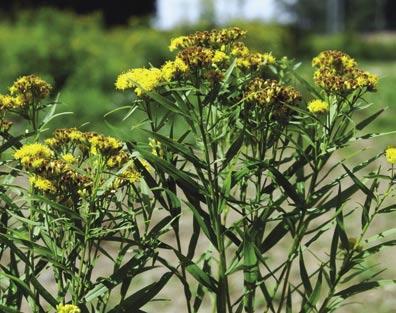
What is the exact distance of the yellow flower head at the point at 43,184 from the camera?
1.37 m

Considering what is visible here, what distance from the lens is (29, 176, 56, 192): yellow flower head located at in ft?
4.50

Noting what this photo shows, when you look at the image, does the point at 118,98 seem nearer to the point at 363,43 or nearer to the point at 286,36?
the point at 286,36

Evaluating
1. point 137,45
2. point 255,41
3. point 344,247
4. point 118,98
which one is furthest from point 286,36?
point 344,247

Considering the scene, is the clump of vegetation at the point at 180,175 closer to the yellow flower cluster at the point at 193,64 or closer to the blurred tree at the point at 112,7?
the yellow flower cluster at the point at 193,64

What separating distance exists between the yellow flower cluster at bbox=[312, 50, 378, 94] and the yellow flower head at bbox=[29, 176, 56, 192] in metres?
0.64

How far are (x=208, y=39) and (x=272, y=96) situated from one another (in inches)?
8.8

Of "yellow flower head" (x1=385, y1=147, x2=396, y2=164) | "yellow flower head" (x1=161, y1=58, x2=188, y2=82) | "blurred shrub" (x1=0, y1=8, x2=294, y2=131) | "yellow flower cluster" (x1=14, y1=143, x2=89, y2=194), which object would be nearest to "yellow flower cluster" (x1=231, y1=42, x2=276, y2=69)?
"yellow flower head" (x1=161, y1=58, x2=188, y2=82)

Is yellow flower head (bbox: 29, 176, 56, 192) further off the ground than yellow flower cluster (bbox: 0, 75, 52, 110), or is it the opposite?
yellow flower cluster (bbox: 0, 75, 52, 110)

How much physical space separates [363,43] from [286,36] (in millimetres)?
5833

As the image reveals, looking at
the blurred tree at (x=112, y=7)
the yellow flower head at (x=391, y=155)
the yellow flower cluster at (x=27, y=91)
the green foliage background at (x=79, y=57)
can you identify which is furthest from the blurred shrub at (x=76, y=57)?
the blurred tree at (x=112, y=7)

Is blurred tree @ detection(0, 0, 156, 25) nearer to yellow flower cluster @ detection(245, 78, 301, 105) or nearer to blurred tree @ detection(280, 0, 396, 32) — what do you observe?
yellow flower cluster @ detection(245, 78, 301, 105)

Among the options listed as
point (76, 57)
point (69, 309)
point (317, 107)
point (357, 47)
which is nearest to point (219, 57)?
point (317, 107)

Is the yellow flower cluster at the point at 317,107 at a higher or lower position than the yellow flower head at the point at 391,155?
higher

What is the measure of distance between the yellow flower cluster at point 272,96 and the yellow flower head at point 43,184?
0.43m
